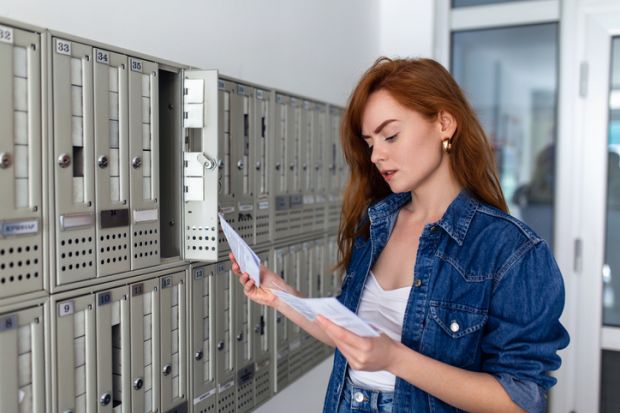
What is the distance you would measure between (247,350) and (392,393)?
0.76 meters

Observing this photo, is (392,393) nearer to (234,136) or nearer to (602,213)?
(234,136)

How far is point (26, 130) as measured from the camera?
3.58 ft

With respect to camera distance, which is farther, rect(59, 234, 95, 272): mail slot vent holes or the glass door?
the glass door

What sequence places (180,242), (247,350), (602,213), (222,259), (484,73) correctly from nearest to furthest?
(180,242), (222,259), (247,350), (602,213), (484,73)

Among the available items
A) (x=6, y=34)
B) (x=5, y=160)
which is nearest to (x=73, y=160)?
(x=5, y=160)

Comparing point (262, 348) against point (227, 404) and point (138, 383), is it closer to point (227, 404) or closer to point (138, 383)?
point (227, 404)

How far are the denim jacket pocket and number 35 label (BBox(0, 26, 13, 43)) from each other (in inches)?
39.8

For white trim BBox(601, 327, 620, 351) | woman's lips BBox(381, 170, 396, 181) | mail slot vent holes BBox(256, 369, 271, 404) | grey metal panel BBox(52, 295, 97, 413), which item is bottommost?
white trim BBox(601, 327, 620, 351)

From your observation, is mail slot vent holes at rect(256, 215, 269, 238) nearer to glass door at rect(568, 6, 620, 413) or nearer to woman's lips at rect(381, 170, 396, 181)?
woman's lips at rect(381, 170, 396, 181)

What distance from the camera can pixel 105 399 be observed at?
1.29 m

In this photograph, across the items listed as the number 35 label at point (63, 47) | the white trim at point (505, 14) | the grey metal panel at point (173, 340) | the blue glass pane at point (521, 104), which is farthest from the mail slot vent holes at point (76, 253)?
the white trim at point (505, 14)

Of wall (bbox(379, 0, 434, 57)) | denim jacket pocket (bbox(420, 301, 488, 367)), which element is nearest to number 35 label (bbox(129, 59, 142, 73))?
denim jacket pocket (bbox(420, 301, 488, 367))

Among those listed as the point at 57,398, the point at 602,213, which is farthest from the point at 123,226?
the point at 602,213

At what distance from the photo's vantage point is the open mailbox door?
1.53m
